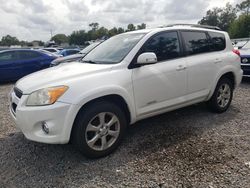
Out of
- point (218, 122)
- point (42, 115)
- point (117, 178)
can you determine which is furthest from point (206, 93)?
point (42, 115)

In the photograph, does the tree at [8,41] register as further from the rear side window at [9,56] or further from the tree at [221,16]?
the rear side window at [9,56]

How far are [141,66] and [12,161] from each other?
221cm

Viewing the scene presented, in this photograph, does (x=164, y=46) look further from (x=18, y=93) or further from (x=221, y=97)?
(x=18, y=93)

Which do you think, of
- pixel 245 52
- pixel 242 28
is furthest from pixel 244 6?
pixel 245 52

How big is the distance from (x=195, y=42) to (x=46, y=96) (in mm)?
2804

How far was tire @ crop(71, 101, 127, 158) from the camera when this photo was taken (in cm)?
329

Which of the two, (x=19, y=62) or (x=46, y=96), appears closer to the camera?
(x=46, y=96)

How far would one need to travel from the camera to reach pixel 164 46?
4.21 metres

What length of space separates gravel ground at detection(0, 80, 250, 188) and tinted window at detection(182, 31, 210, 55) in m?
A: 1.27

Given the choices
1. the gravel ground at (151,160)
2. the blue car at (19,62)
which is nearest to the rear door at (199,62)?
the gravel ground at (151,160)

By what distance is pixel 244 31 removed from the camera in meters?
50.8

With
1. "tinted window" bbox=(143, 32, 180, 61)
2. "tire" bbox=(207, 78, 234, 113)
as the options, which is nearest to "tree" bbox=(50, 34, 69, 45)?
"tire" bbox=(207, 78, 234, 113)

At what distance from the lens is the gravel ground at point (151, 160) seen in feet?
9.96

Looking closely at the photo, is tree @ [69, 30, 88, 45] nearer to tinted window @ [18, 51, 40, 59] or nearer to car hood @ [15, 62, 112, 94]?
tinted window @ [18, 51, 40, 59]
